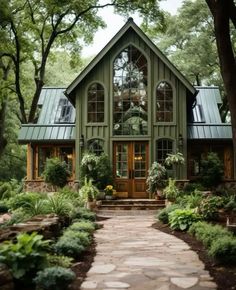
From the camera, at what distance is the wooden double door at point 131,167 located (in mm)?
18766

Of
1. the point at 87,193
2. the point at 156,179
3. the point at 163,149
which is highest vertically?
the point at 163,149

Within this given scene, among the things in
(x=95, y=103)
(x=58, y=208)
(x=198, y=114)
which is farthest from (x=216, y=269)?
(x=198, y=114)

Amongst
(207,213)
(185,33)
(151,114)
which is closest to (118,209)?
(151,114)

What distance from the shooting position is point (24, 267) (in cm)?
534

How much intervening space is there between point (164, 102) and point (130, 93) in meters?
1.58

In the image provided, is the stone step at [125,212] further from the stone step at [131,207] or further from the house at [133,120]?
the house at [133,120]

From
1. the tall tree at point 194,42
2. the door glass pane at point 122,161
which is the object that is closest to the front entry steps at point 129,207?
the door glass pane at point 122,161

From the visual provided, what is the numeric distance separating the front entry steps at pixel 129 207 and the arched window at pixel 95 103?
4094 mm

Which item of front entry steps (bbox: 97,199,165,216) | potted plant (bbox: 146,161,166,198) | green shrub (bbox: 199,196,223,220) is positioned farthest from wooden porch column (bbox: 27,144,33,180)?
green shrub (bbox: 199,196,223,220)

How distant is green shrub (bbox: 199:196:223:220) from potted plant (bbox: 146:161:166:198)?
6.19 m

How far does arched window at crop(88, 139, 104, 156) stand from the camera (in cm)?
1928

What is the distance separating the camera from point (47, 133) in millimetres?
19672

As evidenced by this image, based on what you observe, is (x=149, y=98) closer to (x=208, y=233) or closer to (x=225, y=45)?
(x=208, y=233)

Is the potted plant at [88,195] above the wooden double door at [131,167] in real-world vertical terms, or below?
below
